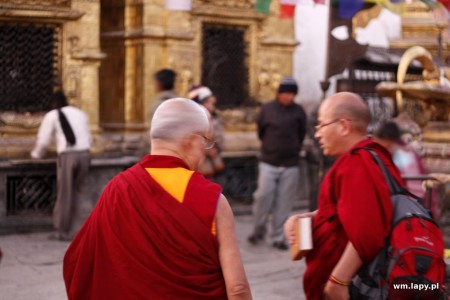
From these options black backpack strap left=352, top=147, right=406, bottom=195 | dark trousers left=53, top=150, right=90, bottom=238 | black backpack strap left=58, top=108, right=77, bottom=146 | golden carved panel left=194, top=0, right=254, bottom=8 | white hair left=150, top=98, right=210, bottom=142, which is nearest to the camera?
white hair left=150, top=98, right=210, bottom=142

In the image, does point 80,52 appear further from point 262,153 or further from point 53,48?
point 262,153

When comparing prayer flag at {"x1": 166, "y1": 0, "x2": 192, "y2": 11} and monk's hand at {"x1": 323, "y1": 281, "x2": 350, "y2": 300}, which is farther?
prayer flag at {"x1": 166, "y1": 0, "x2": 192, "y2": 11}

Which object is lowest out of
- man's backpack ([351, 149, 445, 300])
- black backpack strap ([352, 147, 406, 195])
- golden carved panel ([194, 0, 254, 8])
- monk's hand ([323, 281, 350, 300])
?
monk's hand ([323, 281, 350, 300])

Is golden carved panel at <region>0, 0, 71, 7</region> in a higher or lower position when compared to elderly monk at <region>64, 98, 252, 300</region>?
higher

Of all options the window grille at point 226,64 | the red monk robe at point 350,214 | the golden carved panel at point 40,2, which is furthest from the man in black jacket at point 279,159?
the red monk robe at point 350,214

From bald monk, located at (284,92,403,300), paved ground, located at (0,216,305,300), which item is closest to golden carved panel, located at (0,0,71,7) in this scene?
paved ground, located at (0,216,305,300)

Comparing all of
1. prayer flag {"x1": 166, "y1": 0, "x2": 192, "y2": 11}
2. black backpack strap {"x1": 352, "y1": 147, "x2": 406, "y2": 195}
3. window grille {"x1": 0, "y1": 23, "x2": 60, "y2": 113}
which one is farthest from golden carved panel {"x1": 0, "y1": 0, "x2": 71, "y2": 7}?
black backpack strap {"x1": 352, "y1": 147, "x2": 406, "y2": 195}

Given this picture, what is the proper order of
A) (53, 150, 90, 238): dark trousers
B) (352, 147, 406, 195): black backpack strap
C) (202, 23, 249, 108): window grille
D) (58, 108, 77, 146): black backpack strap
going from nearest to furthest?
(352, 147, 406, 195): black backpack strap
(58, 108, 77, 146): black backpack strap
(53, 150, 90, 238): dark trousers
(202, 23, 249, 108): window grille

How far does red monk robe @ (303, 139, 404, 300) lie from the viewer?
387 cm

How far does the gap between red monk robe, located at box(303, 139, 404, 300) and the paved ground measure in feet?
10.2

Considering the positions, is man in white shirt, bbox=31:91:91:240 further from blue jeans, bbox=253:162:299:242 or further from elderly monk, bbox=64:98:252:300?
elderly monk, bbox=64:98:252:300

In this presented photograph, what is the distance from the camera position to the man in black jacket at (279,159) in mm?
9328

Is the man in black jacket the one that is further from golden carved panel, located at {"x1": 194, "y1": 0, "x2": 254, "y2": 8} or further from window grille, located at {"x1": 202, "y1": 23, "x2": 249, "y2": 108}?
golden carved panel, located at {"x1": 194, "y1": 0, "x2": 254, "y2": 8}

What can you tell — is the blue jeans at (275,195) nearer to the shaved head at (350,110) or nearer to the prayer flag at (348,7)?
the prayer flag at (348,7)
